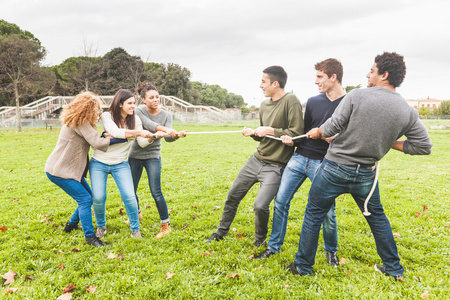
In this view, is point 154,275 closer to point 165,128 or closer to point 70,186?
point 70,186

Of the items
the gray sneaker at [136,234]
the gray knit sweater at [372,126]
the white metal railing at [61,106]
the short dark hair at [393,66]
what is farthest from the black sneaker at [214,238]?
the white metal railing at [61,106]

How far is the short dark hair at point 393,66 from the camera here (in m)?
2.95

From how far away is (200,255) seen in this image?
13.3ft

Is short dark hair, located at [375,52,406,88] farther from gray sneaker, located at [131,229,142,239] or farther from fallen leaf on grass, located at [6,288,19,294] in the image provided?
fallen leaf on grass, located at [6,288,19,294]

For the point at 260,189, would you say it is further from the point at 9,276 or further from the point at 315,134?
the point at 9,276

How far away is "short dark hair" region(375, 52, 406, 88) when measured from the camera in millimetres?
2945

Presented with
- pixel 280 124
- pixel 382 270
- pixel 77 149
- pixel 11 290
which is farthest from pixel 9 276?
pixel 382 270

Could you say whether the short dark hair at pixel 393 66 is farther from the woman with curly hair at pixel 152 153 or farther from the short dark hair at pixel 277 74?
the woman with curly hair at pixel 152 153

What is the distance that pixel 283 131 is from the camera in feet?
12.8

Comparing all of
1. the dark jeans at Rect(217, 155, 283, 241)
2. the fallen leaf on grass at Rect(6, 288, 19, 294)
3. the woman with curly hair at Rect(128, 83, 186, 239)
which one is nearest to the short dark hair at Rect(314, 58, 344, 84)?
the dark jeans at Rect(217, 155, 283, 241)

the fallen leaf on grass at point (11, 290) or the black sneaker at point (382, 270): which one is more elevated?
the fallen leaf on grass at point (11, 290)

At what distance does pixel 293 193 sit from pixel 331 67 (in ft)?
5.50

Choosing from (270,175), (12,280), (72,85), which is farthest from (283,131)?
(72,85)

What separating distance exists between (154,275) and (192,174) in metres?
5.54
